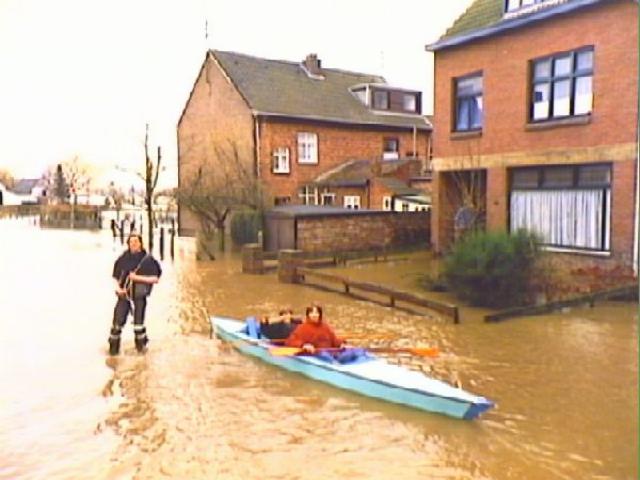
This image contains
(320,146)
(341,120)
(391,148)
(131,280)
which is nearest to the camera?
(131,280)

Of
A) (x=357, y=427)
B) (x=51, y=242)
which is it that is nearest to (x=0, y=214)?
(x=51, y=242)

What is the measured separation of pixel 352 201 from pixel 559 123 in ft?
50.5

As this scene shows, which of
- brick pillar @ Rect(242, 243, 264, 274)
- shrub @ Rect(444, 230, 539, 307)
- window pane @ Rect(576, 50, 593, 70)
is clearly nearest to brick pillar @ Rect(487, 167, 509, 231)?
window pane @ Rect(576, 50, 593, 70)

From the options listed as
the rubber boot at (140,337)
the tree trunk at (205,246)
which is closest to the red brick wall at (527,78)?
the tree trunk at (205,246)

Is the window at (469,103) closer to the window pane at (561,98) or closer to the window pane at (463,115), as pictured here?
the window pane at (463,115)

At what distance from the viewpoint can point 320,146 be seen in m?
33.0

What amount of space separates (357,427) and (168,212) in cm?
4056

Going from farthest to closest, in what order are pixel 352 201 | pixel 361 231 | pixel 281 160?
pixel 281 160 < pixel 352 201 < pixel 361 231

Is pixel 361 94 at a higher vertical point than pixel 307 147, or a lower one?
higher

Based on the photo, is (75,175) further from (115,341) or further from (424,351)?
(424,351)

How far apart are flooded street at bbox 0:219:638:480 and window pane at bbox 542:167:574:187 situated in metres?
3.96

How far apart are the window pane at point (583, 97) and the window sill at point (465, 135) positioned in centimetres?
328

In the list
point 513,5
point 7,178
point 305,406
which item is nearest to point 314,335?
point 305,406

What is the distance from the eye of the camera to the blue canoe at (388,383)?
716 centimetres
